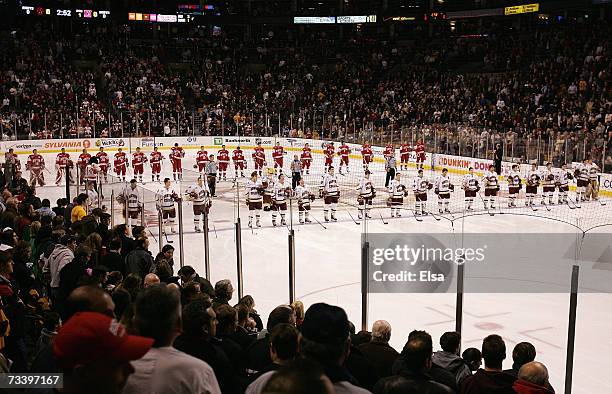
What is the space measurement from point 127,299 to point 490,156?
19990 millimetres

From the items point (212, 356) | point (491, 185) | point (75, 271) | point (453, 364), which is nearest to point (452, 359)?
point (453, 364)

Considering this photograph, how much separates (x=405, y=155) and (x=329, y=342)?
76.5ft

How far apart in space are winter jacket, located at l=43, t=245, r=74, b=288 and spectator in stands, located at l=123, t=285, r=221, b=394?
14.5 feet

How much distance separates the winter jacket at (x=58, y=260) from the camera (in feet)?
21.8

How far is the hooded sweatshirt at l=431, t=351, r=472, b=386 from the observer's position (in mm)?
4535

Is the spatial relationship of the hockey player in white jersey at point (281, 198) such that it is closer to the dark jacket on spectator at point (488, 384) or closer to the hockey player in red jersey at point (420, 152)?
the hockey player in red jersey at point (420, 152)

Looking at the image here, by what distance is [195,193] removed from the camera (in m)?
15.5

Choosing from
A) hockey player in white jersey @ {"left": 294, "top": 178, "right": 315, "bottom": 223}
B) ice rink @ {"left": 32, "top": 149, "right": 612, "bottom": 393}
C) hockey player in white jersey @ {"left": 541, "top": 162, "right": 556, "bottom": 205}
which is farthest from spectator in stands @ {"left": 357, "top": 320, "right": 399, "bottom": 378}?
hockey player in white jersey @ {"left": 541, "top": 162, "right": 556, "bottom": 205}

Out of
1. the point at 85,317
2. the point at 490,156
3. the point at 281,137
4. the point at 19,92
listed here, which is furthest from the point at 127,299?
the point at 19,92

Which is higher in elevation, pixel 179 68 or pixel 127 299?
pixel 179 68

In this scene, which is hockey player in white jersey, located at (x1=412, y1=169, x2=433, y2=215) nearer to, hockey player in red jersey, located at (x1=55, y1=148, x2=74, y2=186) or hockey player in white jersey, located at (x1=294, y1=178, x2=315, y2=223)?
hockey player in white jersey, located at (x1=294, y1=178, x2=315, y2=223)

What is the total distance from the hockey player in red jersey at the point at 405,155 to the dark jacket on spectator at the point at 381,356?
69.3 feet

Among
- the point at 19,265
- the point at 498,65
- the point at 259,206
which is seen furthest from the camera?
the point at 498,65

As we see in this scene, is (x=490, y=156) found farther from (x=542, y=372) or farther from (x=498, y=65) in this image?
(x=542, y=372)
